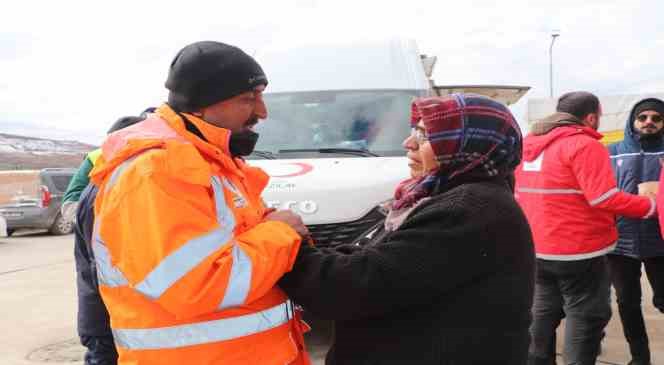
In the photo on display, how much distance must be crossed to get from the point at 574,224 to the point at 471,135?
248 cm

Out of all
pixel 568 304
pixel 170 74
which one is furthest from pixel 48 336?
pixel 170 74

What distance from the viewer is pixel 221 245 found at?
5.12 ft

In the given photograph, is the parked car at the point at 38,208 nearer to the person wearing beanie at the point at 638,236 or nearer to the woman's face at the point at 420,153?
the person wearing beanie at the point at 638,236

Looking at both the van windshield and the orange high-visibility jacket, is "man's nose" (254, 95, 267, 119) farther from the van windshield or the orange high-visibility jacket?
the van windshield

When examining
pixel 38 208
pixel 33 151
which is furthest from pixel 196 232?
pixel 33 151

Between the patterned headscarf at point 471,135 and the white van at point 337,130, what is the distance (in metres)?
2.26

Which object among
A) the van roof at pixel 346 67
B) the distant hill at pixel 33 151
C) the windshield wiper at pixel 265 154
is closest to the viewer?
the windshield wiper at pixel 265 154

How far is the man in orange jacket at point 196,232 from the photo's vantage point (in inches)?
59.2

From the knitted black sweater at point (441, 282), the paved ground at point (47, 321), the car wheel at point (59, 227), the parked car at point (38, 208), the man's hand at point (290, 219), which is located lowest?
the car wheel at point (59, 227)

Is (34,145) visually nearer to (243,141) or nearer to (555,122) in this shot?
(555,122)

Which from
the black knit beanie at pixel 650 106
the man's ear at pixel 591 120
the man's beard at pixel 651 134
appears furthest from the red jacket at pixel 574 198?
the black knit beanie at pixel 650 106

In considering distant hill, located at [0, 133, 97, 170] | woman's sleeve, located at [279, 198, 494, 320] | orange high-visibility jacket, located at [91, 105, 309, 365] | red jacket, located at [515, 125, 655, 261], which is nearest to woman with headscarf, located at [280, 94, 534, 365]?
woman's sleeve, located at [279, 198, 494, 320]

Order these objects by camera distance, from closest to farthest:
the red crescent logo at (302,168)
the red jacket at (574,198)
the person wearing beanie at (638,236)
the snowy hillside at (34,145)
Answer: the red jacket at (574,198), the person wearing beanie at (638,236), the red crescent logo at (302,168), the snowy hillside at (34,145)

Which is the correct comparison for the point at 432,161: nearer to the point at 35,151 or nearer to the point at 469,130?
the point at 469,130
